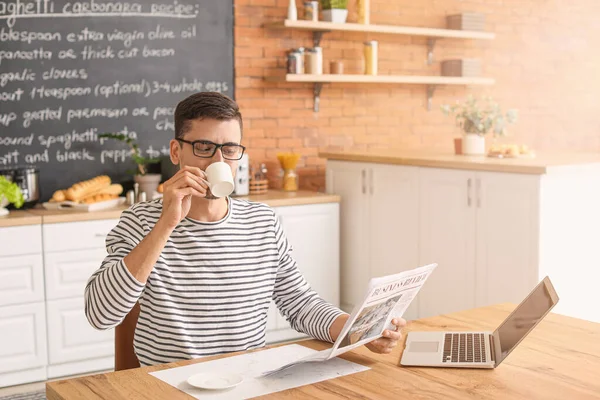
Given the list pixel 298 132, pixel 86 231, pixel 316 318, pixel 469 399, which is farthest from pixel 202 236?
pixel 298 132

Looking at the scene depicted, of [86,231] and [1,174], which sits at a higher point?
[1,174]

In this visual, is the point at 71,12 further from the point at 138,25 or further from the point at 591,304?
the point at 591,304

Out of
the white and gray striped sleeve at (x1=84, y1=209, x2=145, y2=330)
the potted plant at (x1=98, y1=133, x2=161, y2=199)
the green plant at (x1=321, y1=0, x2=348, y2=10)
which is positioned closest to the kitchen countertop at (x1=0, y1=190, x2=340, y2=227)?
the potted plant at (x1=98, y1=133, x2=161, y2=199)

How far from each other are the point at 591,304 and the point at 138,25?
9.25ft

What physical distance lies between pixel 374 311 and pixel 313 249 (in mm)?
2982

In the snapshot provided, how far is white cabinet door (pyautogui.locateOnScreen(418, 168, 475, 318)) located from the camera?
4.11 meters

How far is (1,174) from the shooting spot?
4.08 m

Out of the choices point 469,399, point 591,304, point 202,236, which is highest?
point 202,236

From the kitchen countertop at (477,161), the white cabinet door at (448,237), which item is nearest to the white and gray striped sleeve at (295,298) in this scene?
the kitchen countertop at (477,161)

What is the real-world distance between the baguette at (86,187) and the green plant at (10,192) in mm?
252

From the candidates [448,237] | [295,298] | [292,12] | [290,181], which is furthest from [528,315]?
[292,12]

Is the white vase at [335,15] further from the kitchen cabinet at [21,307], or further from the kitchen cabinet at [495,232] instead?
the kitchen cabinet at [21,307]

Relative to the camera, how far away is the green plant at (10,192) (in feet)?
12.8

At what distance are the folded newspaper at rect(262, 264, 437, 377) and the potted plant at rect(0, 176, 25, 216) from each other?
2.63 m
